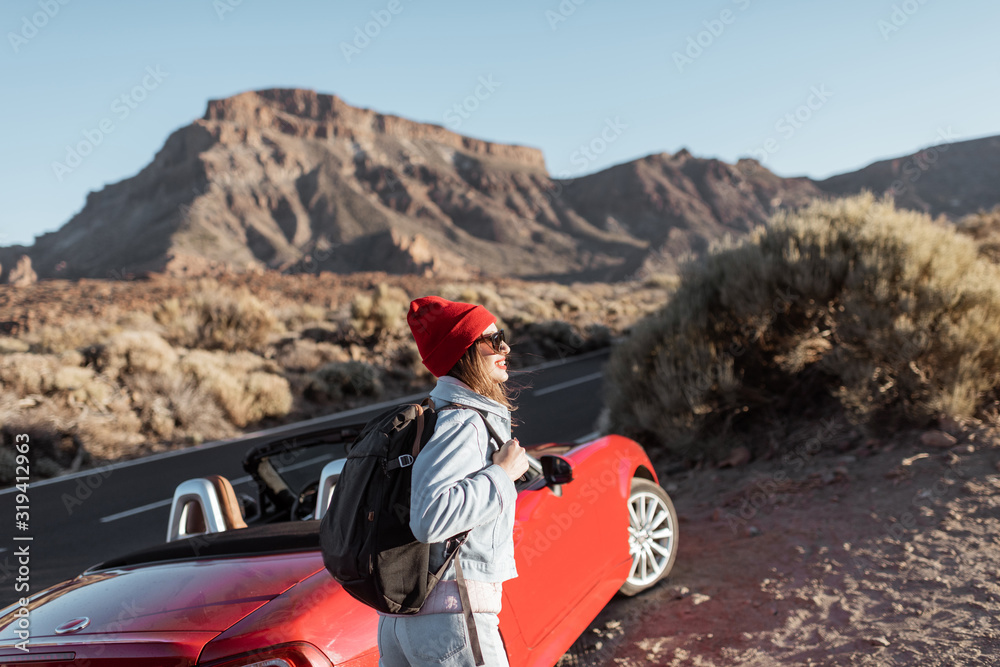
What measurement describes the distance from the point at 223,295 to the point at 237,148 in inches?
3626

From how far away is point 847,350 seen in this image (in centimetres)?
645

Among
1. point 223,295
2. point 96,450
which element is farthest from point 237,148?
point 96,450

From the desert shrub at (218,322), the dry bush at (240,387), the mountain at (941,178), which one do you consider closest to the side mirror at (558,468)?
the dry bush at (240,387)

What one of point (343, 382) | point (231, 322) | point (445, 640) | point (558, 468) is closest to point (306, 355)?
point (343, 382)

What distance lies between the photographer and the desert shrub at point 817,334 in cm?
588

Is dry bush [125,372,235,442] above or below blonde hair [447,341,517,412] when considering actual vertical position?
below

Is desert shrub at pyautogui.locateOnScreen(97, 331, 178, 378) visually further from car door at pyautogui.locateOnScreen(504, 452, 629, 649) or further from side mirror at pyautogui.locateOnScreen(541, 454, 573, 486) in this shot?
side mirror at pyautogui.locateOnScreen(541, 454, 573, 486)

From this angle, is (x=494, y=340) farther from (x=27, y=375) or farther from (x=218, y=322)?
(x=218, y=322)

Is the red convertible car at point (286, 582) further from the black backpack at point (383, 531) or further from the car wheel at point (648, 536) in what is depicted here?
the black backpack at point (383, 531)

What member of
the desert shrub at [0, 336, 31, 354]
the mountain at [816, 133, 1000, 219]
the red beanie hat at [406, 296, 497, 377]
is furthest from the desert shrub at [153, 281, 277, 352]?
the mountain at [816, 133, 1000, 219]

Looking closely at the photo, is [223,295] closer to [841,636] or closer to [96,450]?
[96,450]

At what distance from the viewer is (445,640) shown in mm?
1735

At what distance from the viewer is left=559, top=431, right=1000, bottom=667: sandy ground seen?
10.9ft

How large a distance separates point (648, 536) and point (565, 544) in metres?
1.15
